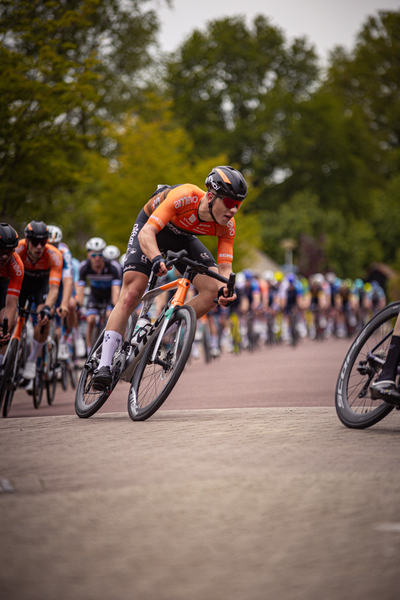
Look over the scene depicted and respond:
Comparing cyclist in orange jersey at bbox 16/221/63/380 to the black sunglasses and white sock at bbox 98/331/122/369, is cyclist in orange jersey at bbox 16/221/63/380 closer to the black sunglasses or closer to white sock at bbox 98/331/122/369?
the black sunglasses

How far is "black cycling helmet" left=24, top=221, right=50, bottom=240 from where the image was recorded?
890 centimetres

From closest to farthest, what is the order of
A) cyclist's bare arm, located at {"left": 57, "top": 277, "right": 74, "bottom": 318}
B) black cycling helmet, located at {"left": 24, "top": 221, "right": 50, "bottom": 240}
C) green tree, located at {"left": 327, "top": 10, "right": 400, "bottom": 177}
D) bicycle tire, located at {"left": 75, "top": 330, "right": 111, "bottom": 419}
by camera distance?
bicycle tire, located at {"left": 75, "top": 330, "right": 111, "bottom": 419}
black cycling helmet, located at {"left": 24, "top": 221, "right": 50, "bottom": 240}
cyclist's bare arm, located at {"left": 57, "top": 277, "right": 74, "bottom": 318}
green tree, located at {"left": 327, "top": 10, "right": 400, "bottom": 177}

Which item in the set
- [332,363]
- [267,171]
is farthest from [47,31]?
[267,171]

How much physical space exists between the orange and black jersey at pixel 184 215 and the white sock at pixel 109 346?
964 mm

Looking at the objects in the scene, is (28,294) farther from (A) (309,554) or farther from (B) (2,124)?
(A) (309,554)

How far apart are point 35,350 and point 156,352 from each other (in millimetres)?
4091

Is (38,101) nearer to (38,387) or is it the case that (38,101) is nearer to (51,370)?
(51,370)

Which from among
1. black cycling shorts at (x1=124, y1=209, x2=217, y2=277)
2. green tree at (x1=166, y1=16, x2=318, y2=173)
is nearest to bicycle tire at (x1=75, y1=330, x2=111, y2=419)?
black cycling shorts at (x1=124, y1=209, x2=217, y2=277)

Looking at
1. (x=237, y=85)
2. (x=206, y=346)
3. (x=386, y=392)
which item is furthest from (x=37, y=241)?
(x=237, y=85)

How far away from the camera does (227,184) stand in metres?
6.08

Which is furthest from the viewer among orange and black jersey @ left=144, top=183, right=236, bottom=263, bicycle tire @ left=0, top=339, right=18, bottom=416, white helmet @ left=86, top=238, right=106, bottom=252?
white helmet @ left=86, top=238, right=106, bottom=252

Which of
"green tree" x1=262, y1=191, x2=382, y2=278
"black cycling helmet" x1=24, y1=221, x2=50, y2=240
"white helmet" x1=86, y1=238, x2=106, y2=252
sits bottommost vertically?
"black cycling helmet" x1=24, y1=221, x2=50, y2=240

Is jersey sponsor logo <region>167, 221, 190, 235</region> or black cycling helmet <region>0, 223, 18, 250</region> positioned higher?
black cycling helmet <region>0, 223, 18, 250</region>

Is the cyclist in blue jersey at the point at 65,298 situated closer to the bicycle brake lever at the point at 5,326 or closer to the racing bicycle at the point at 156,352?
the bicycle brake lever at the point at 5,326
